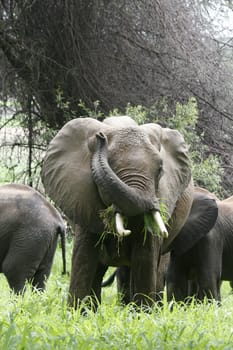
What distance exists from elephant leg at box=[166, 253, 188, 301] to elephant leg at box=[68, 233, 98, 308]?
2014mm

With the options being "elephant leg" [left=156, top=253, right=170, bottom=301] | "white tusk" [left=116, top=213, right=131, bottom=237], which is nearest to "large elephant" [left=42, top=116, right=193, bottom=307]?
"white tusk" [left=116, top=213, right=131, bottom=237]

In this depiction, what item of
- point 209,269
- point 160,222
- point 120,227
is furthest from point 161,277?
point 120,227

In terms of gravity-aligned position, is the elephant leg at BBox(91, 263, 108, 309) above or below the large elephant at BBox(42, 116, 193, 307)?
below

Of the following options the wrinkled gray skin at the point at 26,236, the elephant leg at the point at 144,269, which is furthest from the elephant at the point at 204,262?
the elephant leg at the point at 144,269

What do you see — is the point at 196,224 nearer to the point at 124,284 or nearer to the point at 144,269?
the point at 124,284

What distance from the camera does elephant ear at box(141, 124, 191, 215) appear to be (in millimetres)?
6895

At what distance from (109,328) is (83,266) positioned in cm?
147

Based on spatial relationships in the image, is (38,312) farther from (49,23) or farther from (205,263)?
(49,23)

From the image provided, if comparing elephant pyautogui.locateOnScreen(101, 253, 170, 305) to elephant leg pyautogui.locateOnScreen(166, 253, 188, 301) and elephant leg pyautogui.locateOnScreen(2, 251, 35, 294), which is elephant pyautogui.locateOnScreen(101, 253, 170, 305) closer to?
elephant leg pyautogui.locateOnScreen(166, 253, 188, 301)

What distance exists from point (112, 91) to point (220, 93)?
5.10ft

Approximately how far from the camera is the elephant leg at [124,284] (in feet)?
25.6

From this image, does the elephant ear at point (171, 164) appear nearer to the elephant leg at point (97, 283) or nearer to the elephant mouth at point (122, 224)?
the elephant mouth at point (122, 224)

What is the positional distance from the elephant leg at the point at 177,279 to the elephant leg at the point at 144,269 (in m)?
1.95

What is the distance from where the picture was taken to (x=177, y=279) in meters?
8.76
